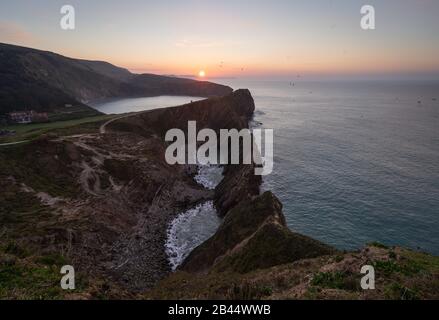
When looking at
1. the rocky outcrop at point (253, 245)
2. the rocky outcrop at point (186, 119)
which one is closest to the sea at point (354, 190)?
the rocky outcrop at point (253, 245)

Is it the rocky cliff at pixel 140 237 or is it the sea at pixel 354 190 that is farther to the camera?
the sea at pixel 354 190

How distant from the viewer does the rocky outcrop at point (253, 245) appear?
2670 centimetres

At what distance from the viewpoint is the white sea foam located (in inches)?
1705

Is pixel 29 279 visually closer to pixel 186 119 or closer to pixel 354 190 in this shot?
pixel 354 190

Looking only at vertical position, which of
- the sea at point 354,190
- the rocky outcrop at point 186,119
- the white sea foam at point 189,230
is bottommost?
the white sea foam at point 189,230

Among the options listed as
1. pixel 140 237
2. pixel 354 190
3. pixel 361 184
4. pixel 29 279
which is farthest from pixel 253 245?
pixel 361 184

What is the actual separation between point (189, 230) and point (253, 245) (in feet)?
70.0

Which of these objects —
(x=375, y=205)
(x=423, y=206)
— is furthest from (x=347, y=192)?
(x=423, y=206)

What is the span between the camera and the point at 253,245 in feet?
97.5

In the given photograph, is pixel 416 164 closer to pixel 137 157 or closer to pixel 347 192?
pixel 347 192

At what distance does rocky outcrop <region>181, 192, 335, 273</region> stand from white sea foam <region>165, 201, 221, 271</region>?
12.6 ft

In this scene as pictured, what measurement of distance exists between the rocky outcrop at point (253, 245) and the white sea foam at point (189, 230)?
151 inches

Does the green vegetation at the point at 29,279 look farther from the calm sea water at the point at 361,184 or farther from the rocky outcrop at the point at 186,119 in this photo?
the rocky outcrop at the point at 186,119
